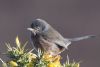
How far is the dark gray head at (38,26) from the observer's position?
20.4 ft

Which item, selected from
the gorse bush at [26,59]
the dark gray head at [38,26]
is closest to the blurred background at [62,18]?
the dark gray head at [38,26]

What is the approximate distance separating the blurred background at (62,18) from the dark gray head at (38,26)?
616cm

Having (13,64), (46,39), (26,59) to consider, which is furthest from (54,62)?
(46,39)

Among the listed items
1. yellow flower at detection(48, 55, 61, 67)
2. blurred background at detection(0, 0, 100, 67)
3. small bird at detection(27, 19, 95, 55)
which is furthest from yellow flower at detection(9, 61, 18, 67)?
blurred background at detection(0, 0, 100, 67)

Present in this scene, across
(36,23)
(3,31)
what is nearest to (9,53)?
(36,23)

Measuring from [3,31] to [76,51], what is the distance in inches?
77.4

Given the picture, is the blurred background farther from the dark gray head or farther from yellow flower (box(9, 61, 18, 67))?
yellow flower (box(9, 61, 18, 67))

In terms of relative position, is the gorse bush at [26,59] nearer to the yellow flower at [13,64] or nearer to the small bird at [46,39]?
the yellow flower at [13,64]

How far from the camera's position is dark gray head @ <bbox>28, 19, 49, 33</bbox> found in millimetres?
6227

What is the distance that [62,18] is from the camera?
577 inches

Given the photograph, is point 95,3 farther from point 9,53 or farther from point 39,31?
point 9,53

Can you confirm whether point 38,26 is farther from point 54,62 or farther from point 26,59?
point 26,59

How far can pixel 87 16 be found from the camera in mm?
14828

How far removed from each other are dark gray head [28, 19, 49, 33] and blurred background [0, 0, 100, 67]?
242 inches
